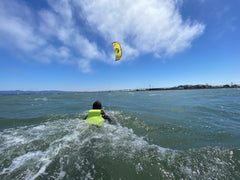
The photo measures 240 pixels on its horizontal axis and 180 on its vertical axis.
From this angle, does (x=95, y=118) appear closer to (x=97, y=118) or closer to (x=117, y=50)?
(x=97, y=118)

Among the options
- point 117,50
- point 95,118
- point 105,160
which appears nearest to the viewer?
point 105,160

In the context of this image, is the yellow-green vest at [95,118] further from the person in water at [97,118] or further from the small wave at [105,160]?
the small wave at [105,160]

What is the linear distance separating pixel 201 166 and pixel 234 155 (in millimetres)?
1415

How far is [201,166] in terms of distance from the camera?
2793 mm

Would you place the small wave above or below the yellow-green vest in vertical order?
below

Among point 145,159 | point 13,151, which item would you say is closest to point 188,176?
point 145,159

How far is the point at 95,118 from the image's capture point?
5344mm

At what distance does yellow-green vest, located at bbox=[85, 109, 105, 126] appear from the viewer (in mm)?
5253

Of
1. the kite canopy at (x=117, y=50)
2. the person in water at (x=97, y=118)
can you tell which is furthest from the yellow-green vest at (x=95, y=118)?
the kite canopy at (x=117, y=50)

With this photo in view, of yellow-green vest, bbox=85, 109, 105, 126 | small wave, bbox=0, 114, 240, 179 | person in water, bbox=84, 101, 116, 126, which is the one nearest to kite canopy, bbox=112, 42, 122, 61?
person in water, bbox=84, 101, 116, 126

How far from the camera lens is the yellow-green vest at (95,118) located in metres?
5.25

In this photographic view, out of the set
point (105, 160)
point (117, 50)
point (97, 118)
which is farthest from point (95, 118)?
point (117, 50)

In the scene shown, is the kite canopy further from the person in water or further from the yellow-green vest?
the yellow-green vest

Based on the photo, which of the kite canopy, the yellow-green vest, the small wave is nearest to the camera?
the small wave
